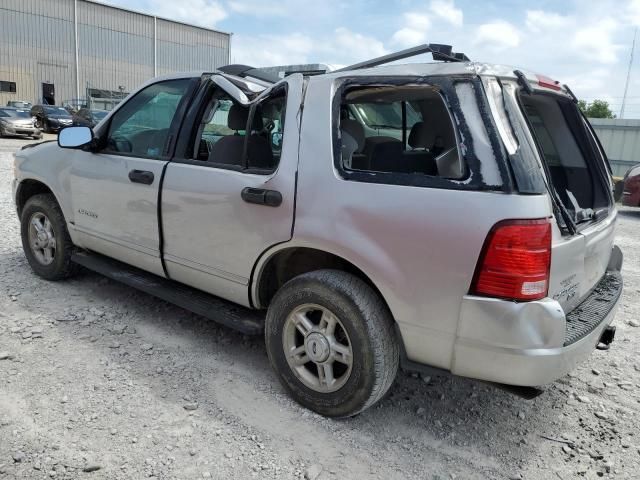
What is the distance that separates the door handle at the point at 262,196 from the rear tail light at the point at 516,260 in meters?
1.14

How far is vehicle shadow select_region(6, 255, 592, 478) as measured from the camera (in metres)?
2.68

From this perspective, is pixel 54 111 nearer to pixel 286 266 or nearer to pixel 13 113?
pixel 13 113

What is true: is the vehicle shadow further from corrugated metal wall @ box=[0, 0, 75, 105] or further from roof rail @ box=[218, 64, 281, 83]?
corrugated metal wall @ box=[0, 0, 75, 105]

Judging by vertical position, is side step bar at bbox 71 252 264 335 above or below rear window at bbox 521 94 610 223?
below

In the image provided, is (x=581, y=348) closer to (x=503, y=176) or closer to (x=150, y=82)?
(x=503, y=176)

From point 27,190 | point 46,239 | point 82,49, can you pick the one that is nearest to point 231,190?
point 46,239

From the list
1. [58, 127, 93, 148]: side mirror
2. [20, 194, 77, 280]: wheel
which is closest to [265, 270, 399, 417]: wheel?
[58, 127, 93, 148]: side mirror

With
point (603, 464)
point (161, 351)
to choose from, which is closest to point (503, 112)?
point (603, 464)

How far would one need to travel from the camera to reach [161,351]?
139 inches

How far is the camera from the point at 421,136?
3.55m

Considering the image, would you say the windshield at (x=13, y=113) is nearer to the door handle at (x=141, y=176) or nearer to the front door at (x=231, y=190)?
the door handle at (x=141, y=176)

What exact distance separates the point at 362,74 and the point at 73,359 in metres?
2.50

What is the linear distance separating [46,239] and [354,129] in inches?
122

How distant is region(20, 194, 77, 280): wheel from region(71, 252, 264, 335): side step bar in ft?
0.74
